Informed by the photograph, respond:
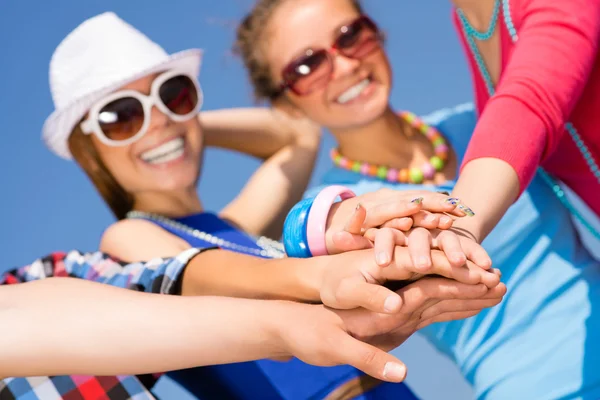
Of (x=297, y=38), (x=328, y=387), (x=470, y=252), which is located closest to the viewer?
(x=470, y=252)

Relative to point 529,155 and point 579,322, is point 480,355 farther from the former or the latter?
point 529,155

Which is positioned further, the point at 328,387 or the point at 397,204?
the point at 328,387

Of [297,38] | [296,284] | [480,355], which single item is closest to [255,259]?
[296,284]

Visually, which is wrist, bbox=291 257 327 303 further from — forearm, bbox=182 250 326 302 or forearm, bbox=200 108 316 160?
forearm, bbox=200 108 316 160

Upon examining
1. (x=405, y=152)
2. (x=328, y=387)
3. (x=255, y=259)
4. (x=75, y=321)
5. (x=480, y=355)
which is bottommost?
(x=480, y=355)

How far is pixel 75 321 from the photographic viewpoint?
0.86m

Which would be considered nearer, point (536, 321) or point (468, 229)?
point (468, 229)

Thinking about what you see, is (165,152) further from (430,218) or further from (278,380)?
(430,218)

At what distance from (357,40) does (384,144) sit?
0.25m

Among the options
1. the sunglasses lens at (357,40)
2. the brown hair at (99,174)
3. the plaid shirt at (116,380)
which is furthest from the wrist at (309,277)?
the brown hair at (99,174)

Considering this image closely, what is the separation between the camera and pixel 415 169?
1532 millimetres

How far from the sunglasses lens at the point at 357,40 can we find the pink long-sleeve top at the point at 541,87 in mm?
425

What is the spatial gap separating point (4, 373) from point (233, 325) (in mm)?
290

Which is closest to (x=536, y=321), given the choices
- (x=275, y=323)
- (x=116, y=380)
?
(x=275, y=323)
